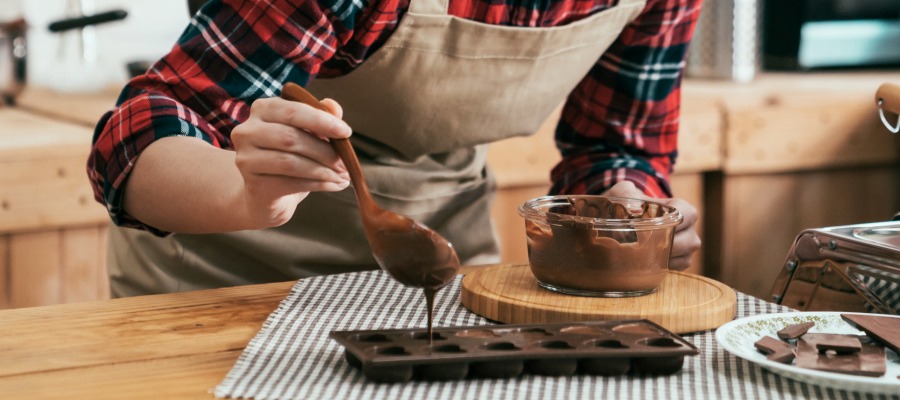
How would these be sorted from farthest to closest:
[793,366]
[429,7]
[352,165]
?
[429,7] < [352,165] < [793,366]

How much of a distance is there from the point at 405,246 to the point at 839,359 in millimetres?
320

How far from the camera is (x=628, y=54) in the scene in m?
1.39

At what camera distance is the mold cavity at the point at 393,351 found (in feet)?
2.48

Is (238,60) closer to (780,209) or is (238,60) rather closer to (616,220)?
(616,220)

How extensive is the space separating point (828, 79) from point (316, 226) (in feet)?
4.83

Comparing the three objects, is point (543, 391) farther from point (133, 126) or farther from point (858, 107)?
point (858, 107)

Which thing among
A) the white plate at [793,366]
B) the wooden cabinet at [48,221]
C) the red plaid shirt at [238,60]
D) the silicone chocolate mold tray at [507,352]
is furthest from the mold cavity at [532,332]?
the wooden cabinet at [48,221]

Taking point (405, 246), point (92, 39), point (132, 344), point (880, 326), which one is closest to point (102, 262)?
point (92, 39)

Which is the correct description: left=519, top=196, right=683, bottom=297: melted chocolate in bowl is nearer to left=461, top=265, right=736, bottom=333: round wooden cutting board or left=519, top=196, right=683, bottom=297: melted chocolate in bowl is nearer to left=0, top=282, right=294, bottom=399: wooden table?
Result: left=461, top=265, right=736, bottom=333: round wooden cutting board

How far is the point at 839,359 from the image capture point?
76cm

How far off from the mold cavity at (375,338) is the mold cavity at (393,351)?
2 centimetres

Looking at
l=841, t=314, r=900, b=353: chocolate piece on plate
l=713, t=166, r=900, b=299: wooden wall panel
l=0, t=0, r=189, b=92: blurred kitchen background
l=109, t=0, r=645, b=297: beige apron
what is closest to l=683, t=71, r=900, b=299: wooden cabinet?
l=713, t=166, r=900, b=299: wooden wall panel

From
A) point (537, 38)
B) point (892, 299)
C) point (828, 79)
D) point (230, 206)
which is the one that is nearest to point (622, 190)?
point (537, 38)

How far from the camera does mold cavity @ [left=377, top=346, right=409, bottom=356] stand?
0.75 m
